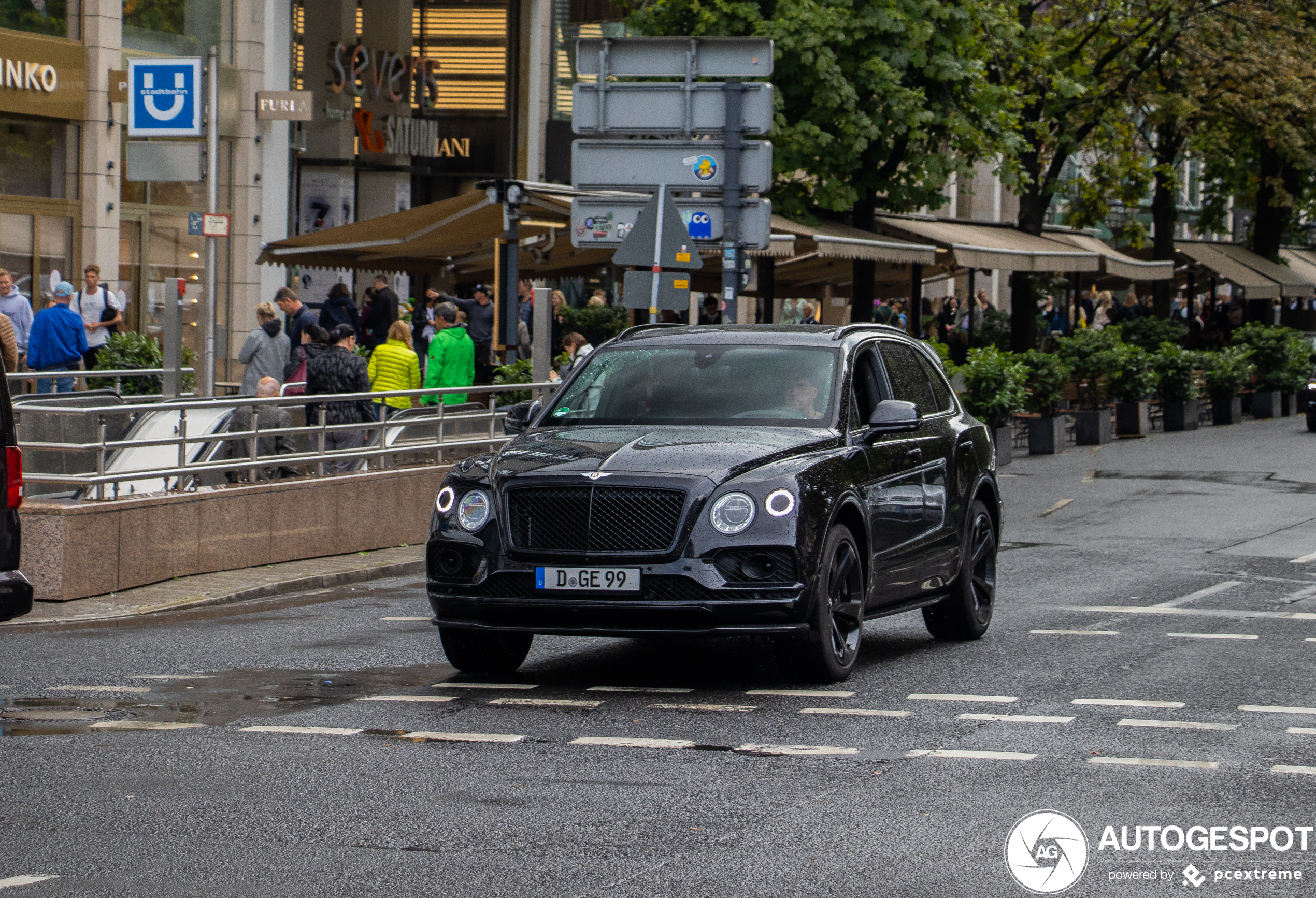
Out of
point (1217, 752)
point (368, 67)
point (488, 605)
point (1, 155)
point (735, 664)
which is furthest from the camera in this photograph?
point (368, 67)

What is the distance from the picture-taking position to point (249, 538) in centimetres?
1401

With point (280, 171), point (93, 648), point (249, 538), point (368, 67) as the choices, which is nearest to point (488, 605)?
point (93, 648)

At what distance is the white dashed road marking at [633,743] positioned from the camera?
7535mm

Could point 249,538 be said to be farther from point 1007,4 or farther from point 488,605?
point 1007,4

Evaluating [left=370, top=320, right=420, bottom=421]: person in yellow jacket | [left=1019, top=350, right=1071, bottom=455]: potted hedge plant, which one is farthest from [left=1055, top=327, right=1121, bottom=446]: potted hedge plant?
[left=370, top=320, right=420, bottom=421]: person in yellow jacket

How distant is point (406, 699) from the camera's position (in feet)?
28.7

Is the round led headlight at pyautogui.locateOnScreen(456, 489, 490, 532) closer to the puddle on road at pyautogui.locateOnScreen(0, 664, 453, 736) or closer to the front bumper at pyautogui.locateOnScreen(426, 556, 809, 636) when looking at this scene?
the front bumper at pyautogui.locateOnScreen(426, 556, 809, 636)

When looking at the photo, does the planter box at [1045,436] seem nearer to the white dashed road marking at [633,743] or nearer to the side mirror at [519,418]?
the side mirror at [519,418]

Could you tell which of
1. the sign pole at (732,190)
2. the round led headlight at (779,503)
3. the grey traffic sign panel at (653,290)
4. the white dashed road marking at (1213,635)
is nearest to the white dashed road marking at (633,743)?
the round led headlight at (779,503)

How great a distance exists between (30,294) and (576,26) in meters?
16.4

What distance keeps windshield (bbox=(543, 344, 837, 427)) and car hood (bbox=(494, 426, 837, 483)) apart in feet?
0.57

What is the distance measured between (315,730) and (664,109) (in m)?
10.9

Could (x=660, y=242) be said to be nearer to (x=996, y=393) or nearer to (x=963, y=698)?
(x=963, y=698)

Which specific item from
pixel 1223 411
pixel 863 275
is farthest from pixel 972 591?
pixel 1223 411
